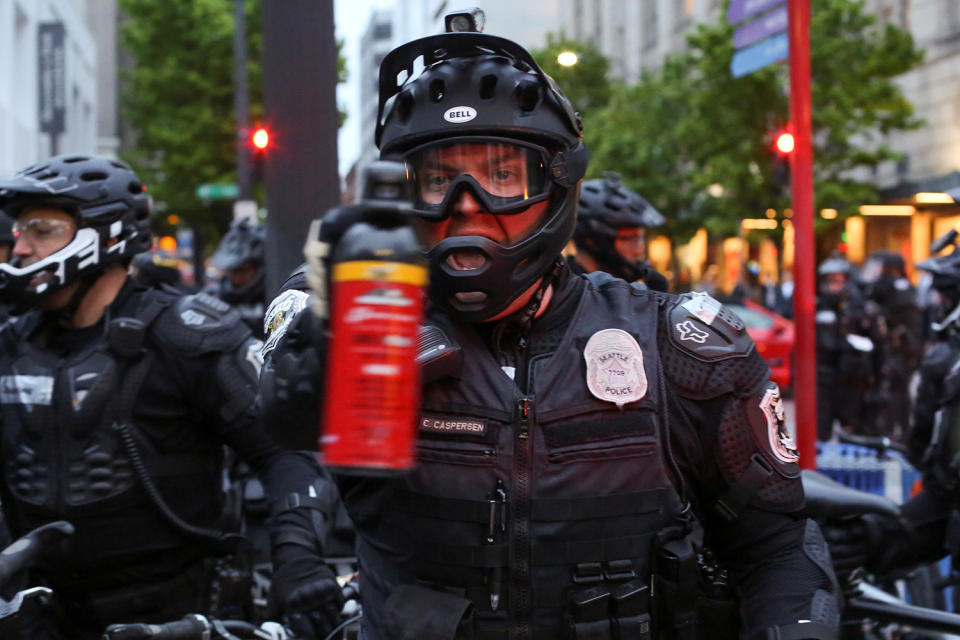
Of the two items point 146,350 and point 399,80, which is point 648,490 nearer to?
point 399,80

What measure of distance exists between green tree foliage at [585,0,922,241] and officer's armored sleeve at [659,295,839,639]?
19998 millimetres

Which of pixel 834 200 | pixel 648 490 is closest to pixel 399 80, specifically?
pixel 648 490

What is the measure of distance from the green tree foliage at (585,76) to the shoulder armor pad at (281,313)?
117 ft

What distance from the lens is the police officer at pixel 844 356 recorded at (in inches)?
437

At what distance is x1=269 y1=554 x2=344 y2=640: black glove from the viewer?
2785 mm

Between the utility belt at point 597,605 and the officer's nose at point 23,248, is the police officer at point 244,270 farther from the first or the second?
the utility belt at point 597,605

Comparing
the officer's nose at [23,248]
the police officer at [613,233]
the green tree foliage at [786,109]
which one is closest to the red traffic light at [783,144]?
the police officer at [613,233]

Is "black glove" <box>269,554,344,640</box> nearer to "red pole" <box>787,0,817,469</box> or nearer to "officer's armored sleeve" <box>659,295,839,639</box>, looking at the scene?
"officer's armored sleeve" <box>659,295,839,639</box>

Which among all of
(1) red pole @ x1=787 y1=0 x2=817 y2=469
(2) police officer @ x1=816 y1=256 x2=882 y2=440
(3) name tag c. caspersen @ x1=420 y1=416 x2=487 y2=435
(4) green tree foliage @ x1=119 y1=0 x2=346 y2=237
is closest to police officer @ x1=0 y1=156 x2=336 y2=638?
(3) name tag c. caspersen @ x1=420 y1=416 x2=487 y2=435

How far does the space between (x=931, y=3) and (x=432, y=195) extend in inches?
1051

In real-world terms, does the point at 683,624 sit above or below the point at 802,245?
below

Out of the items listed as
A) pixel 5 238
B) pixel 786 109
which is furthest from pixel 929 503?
pixel 786 109

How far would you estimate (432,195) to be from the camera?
235 centimetres

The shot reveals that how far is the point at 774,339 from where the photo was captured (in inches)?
587
